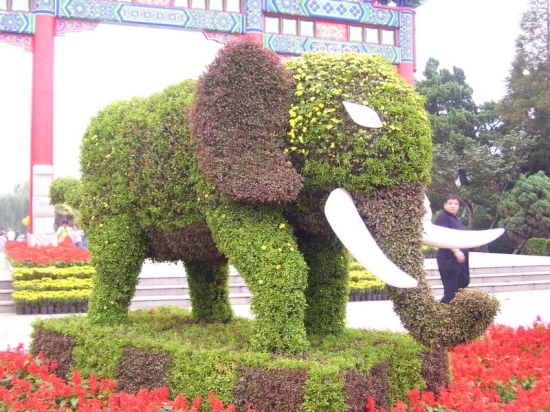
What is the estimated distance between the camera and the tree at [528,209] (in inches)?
838

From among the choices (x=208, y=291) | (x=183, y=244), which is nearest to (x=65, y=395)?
(x=183, y=244)

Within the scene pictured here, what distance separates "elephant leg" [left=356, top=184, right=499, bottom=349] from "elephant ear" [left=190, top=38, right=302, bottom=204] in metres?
0.53

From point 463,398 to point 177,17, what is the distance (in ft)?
44.3

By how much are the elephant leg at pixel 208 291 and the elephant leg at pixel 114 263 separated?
2.17 feet

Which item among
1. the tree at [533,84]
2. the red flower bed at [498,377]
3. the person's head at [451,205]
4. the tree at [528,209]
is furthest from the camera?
the tree at [533,84]

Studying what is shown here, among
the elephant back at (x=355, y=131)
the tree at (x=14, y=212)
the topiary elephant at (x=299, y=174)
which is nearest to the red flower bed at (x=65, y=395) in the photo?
the topiary elephant at (x=299, y=174)

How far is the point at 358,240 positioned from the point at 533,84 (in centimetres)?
2283

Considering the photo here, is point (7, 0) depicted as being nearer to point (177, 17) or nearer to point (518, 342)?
point (177, 17)

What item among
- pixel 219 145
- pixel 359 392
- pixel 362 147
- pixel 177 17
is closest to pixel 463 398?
pixel 359 392

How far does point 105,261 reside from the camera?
15.4 feet

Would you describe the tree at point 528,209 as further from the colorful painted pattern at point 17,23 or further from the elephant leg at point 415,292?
the elephant leg at point 415,292

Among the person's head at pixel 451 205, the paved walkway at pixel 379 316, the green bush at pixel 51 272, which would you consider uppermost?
the person's head at pixel 451 205

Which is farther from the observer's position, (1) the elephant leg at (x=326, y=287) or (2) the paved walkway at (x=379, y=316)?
(2) the paved walkway at (x=379, y=316)

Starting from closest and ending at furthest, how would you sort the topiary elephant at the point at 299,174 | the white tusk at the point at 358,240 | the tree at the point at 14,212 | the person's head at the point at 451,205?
the white tusk at the point at 358,240 < the topiary elephant at the point at 299,174 < the person's head at the point at 451,205 < the tree at the point at 14,212
